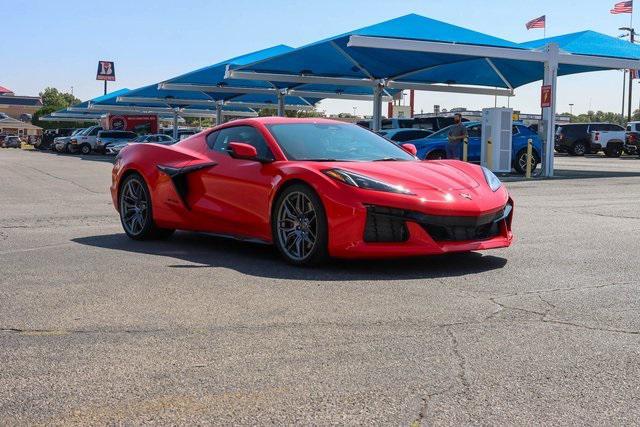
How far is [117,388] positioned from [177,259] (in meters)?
3.43

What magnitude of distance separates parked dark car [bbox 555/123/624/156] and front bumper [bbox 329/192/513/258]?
3631 cm

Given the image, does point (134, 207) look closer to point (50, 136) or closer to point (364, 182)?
point (364, 182)

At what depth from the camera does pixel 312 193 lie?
20.4ft

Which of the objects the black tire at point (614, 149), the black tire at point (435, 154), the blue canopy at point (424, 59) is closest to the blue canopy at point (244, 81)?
the blue canopy at point (424, 59)

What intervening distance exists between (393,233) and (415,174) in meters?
0.65

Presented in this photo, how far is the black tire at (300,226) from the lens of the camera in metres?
6.14

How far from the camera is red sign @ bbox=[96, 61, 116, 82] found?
376ft

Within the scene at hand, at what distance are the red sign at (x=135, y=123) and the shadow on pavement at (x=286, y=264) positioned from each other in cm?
5369

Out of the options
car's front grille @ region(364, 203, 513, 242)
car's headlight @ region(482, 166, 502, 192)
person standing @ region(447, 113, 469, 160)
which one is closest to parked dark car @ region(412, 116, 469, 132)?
person standing @ region(447, 113, 469, 160)

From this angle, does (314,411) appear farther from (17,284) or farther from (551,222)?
(551,222)

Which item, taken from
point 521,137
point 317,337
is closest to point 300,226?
point 317,337

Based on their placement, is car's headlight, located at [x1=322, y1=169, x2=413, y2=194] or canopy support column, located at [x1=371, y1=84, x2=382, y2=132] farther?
canopy support column, located at [x1=371, y1=84, x2=382, y2=132]

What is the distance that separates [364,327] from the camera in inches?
173

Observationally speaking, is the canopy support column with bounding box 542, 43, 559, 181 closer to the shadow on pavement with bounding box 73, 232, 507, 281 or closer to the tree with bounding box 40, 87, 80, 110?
the shadow on pavement with bounding box 73, 232, 507, 281
